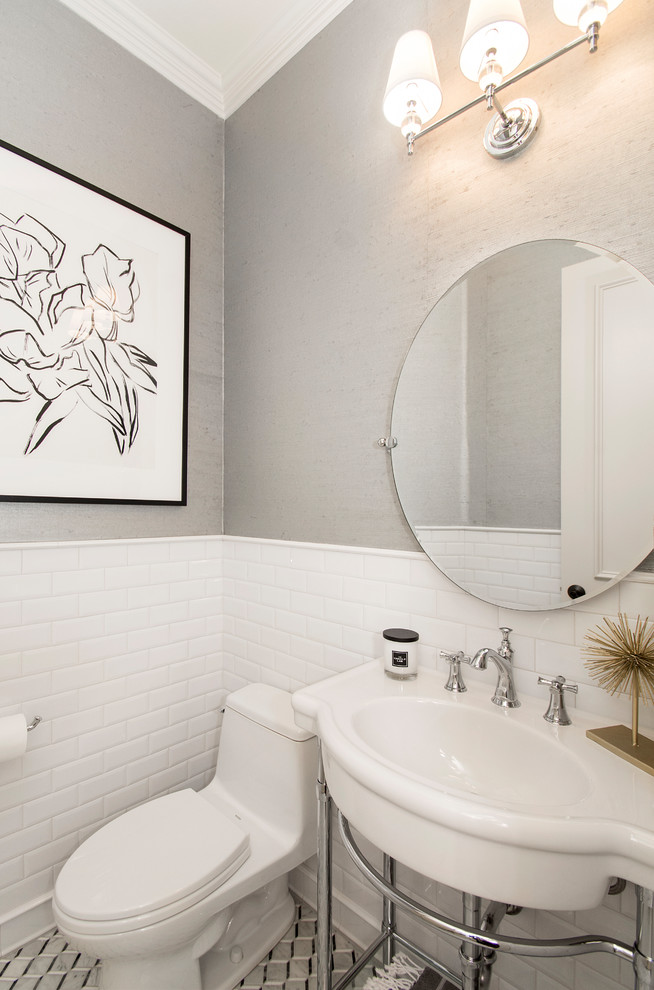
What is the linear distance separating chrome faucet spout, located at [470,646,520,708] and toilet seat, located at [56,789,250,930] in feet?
2.43

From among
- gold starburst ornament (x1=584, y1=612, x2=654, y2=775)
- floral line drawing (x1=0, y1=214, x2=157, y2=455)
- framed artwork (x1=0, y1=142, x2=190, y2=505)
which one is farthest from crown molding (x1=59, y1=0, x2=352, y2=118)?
gold starburst ornament (x1=584, y1=612, x2=654, y2=775)

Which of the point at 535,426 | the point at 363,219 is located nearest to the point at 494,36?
the point at 363,219

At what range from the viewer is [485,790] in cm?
92

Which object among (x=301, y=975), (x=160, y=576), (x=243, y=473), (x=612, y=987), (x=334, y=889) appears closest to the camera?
(x=612, y=987)

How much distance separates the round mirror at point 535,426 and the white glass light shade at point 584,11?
0.37 meters

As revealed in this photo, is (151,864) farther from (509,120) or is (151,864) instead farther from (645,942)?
(509,120)

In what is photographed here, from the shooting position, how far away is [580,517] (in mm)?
973

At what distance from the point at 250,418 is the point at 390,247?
0.75 meters

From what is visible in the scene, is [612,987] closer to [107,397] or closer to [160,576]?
[160,576]

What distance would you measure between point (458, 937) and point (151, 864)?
0.75 metres

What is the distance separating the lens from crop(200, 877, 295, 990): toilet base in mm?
1233

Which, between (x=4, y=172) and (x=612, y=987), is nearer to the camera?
(x=612, y=987)

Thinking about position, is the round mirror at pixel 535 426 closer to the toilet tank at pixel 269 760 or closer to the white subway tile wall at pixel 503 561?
the white subway tile wall at pixel 503 561

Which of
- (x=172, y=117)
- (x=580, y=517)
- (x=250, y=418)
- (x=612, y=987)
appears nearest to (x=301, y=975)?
(x=612, y=987)
